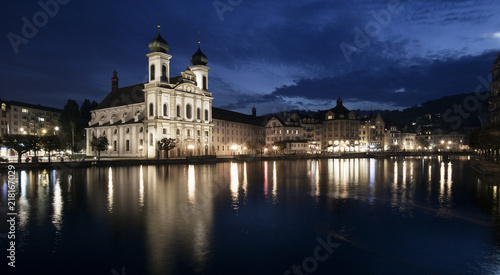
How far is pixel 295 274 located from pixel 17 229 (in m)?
12.2

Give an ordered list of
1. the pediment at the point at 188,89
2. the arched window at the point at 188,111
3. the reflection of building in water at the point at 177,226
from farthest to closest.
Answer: the arched window at the point at 188,111, the pediment at the point at 188,89, the reflection of building in water at the point at 177,226

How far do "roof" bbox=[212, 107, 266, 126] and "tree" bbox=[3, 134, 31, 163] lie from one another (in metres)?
52.8

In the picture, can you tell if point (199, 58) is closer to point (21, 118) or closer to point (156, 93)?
point (156, 93)

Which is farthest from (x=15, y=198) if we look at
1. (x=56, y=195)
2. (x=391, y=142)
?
(x=391, y=142)

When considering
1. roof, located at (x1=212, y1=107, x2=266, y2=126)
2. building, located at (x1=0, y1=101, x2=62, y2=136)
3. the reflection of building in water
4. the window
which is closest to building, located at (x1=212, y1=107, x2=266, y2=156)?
roof, located at (x1=212, y1=107, x2=266, y2=126)

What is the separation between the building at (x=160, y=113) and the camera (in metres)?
79.6

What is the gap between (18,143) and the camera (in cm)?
5366

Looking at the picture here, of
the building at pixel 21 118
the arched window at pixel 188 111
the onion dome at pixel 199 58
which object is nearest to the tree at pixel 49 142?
the arched window at pixel 188 111

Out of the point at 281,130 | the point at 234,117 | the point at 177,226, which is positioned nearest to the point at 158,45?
the point at 234,117

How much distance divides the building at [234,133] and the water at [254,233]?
7780 cm

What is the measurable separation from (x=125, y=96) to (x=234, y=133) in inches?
1366

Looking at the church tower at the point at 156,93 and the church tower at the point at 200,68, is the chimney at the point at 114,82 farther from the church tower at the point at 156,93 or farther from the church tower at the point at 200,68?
the church tower at the point at 156,93

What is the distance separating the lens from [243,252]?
38.4 ft

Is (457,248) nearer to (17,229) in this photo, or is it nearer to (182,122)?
(17,229)
